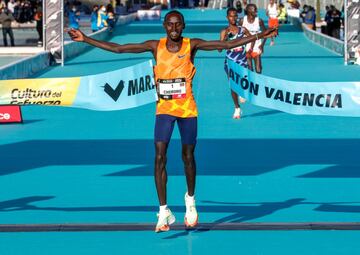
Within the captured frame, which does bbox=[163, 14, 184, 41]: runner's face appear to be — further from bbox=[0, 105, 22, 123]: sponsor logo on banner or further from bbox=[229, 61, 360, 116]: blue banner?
bbox=[0, 105, 22, 123]: sponsor logo on banner

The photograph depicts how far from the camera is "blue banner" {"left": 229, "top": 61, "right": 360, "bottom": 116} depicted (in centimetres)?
1167

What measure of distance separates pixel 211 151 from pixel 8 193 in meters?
4.10

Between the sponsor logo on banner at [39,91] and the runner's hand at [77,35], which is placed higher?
the runner's hand at [77,35]

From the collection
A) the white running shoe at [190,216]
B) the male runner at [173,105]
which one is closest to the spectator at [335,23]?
the male runner at [173,105]

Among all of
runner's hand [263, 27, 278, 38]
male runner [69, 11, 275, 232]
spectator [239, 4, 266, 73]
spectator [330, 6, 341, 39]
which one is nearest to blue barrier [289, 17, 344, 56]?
spectator [330, 6, 341, 39]

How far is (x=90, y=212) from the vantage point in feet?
37.9

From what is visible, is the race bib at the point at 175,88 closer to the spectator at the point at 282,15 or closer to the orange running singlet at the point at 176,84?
the orange running singlet at the point at 176,84

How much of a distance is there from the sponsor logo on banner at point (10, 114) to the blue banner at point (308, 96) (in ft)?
27.1

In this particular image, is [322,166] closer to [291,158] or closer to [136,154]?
[291,158]

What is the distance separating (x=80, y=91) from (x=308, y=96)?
237 cm

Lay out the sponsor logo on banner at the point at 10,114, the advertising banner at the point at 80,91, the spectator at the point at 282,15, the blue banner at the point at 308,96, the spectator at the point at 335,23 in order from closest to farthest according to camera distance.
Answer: the blue banner at the point at 308,96 < the advertising banner at the point at 80,91 < the sponsor logo on banner at the point at 10,114 < the spectator at the point at 335,23 < the spectator at the point at 282,15

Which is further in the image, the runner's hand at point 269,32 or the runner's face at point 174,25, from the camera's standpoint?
the runner's hand at point 269,32

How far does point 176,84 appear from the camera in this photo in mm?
10273

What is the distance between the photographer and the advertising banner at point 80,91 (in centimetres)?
1192
